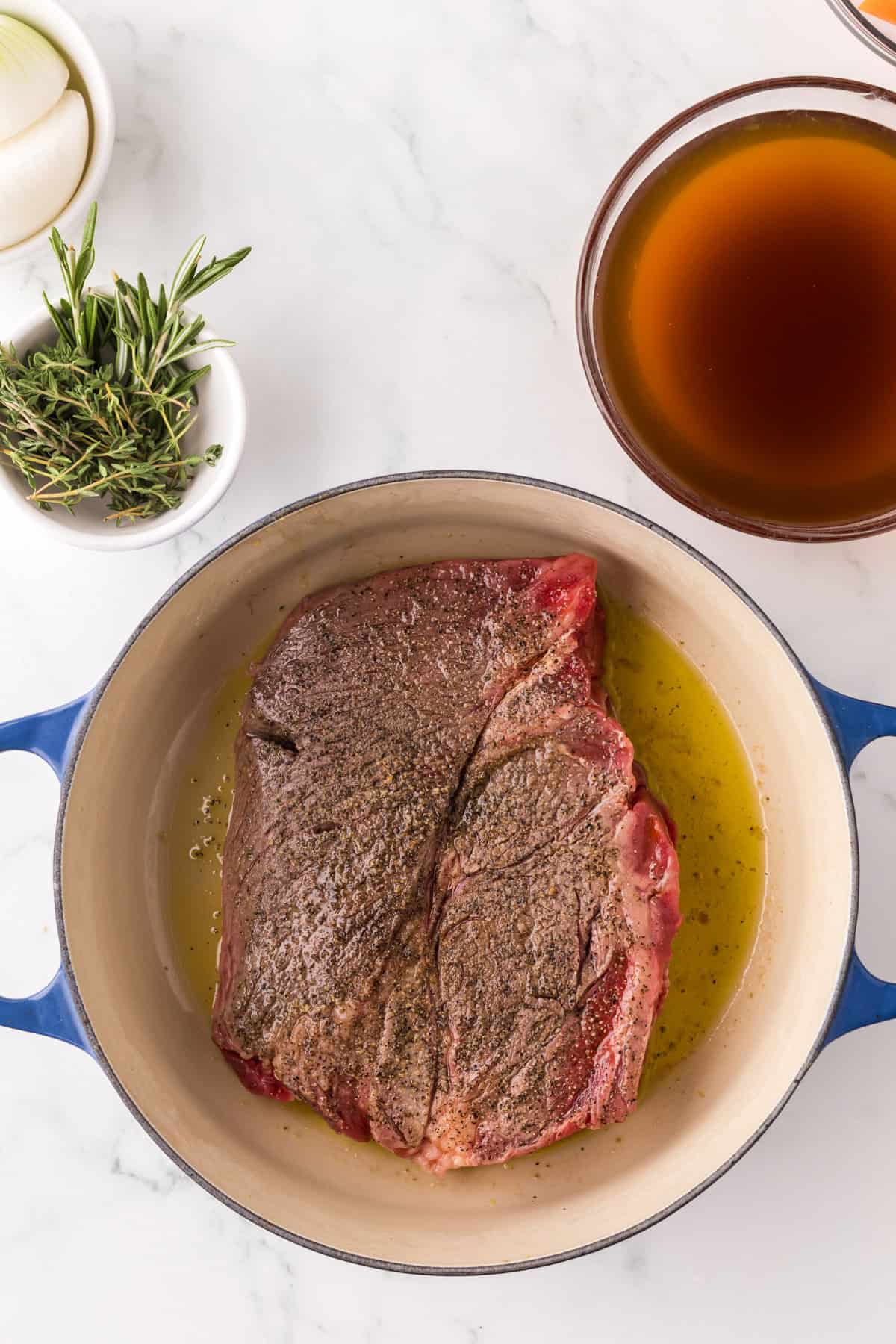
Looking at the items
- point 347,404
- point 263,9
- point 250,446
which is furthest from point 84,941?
point 263,9

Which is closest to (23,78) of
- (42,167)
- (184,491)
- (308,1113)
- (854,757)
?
(42,167)

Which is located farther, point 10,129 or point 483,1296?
point 483,1296

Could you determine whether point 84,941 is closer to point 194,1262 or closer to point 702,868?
point 194,1262

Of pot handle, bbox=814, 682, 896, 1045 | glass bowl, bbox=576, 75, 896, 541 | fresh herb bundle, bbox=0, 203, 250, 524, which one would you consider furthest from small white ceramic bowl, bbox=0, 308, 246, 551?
pot handle, bbox=814, 682, 896, 1045

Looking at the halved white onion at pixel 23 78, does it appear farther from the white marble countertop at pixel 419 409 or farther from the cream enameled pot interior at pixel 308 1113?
the cream enameled pot interior at pixel 308 1113

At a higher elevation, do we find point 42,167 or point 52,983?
point 42,167

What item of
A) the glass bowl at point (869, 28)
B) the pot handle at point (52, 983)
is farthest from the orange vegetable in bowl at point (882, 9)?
the pot handle at point (52, 983)

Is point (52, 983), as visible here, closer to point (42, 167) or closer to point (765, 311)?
point (42, 167)
